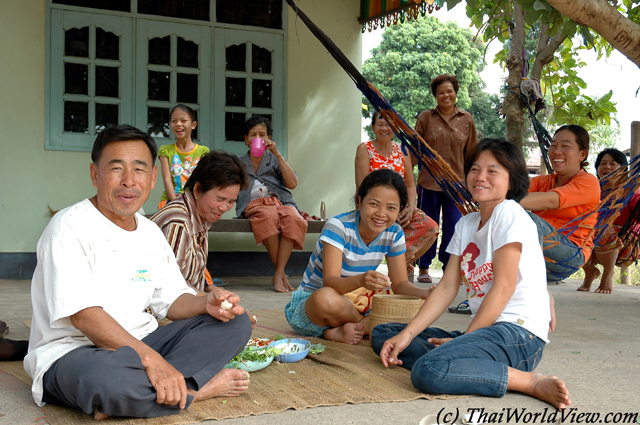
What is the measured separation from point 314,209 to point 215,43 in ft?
6.04

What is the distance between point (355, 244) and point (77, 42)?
3643mm

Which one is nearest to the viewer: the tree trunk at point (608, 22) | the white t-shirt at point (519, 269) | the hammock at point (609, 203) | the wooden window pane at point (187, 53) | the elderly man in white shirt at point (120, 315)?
the elderly man in white shirt at point (120, 315)

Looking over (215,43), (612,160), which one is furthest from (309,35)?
(612,160)

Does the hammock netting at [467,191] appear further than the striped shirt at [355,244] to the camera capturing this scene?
Yes

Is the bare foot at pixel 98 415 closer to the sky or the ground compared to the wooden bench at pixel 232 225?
closer to the ground

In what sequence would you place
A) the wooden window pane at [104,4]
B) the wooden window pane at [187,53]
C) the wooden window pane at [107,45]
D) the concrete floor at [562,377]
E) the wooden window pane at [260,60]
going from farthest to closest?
the wooden window pane at [260,60]
the wooden window pane at [187,53]
the wooden window pane at [107,45]
the wooden window pane at [104,4]
the concrete floor at [562,377]

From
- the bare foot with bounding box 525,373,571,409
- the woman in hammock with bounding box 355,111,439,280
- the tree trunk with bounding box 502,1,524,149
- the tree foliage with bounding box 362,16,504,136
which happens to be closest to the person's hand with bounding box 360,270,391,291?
the bare foot with bounding box 525,373,571,409

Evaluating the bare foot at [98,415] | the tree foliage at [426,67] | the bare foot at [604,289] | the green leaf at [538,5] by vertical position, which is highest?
the tree foliage at [426,67]

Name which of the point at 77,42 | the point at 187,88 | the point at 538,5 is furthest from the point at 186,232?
the point at 77,42

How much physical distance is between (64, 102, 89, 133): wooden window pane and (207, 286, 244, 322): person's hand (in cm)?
392

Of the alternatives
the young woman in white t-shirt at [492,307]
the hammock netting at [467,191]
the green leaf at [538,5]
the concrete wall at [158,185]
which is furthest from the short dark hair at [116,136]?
the concrete wall at [158,185]

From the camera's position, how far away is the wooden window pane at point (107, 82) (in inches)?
214

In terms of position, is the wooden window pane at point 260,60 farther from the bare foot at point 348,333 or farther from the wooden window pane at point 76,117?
the bare foot at point 348,333

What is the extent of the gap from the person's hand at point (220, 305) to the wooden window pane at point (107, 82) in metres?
3.98
